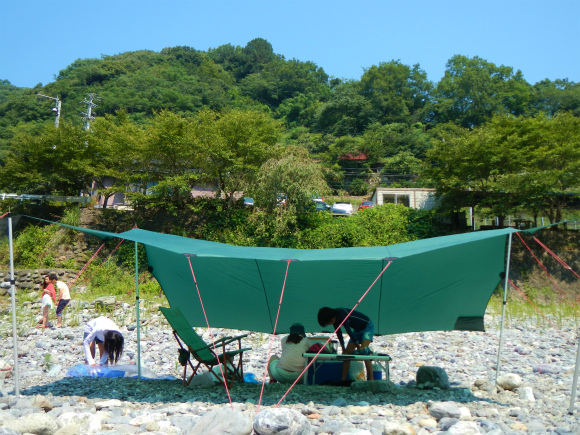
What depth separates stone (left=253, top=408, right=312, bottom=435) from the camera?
157 inches

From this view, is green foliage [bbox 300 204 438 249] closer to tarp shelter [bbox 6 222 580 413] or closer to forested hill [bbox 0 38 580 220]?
forested hill [bbox 0 38 580 220]

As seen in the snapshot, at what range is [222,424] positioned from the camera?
13.2ft

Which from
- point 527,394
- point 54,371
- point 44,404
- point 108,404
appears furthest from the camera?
point 54,371

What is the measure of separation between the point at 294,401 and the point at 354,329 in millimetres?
1103

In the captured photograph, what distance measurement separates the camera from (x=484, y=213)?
1627 centimetres

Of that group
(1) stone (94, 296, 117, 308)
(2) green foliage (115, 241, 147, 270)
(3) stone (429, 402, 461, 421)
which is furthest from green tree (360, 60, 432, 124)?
(3) stone (429, 402, 461, 421)

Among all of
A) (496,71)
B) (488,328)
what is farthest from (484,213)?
(496,71)

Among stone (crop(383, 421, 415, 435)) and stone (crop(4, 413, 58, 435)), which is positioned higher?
stone (crop(4, 413, 58, 435))

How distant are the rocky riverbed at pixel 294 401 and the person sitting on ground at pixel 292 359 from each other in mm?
143

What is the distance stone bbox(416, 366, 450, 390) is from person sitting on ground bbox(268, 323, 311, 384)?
60.3 inches

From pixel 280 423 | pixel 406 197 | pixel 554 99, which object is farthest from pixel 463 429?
pixel 554 99

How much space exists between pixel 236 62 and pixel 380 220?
270 ft

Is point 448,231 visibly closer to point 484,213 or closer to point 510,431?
point 484,213

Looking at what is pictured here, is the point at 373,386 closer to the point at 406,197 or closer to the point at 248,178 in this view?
the point at 248,178
